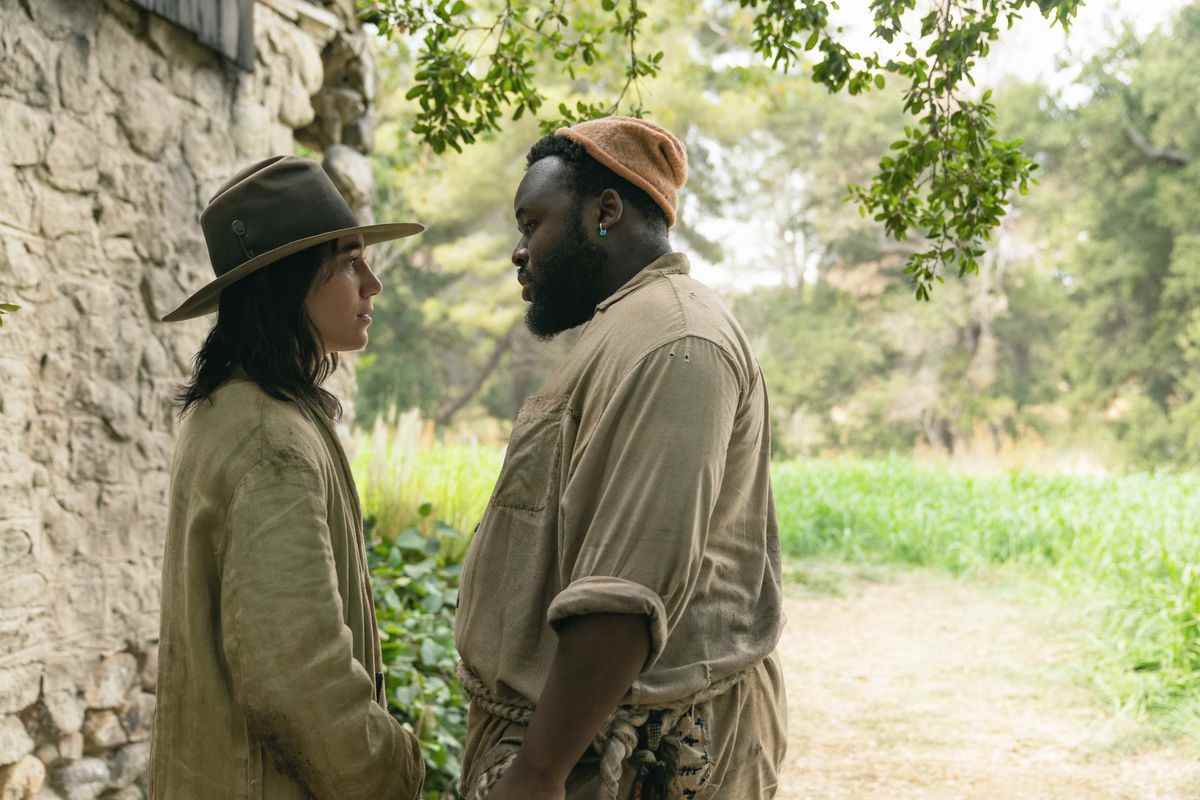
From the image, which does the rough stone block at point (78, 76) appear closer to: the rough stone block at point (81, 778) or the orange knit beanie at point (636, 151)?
the rough stone block at point (81, 778)

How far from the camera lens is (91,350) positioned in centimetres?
380

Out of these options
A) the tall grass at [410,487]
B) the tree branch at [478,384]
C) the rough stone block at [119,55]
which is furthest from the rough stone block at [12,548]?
the tree branch at [478,384]

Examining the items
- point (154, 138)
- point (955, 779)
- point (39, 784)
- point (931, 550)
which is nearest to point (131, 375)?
point (154, 138)

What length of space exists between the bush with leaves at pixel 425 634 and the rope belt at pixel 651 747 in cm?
213

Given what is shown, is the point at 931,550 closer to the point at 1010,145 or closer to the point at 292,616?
the point at 1010,145

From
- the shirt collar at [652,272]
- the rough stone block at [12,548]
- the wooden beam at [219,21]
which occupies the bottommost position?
the rough stone block at [12,548]

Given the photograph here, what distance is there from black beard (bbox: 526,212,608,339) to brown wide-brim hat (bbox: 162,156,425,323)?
1.20 feet

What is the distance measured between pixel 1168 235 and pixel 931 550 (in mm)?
15130

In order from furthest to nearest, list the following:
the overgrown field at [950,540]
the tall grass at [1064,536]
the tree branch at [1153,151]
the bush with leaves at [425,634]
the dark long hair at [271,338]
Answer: the tree branch at [1153,151], the tall grass at [1064,536], the overgrown field at [950,540], the bush with leaves at [425,634], the dark long hair at [271,338]

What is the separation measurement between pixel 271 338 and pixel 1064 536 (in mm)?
9639

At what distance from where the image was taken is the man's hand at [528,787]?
1614mm

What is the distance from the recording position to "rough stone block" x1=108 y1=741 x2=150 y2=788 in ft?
12.8

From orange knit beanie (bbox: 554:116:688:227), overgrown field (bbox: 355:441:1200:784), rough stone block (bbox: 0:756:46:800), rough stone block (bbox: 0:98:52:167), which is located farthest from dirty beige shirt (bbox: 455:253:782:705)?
overgrown field (bbox: 355:441:1200:784)

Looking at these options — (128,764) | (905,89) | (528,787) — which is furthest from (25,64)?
(528,787)
